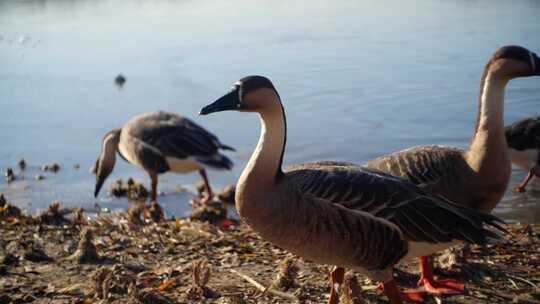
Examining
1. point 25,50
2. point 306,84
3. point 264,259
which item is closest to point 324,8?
point 25,50

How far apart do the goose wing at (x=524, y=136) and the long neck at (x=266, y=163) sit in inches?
177

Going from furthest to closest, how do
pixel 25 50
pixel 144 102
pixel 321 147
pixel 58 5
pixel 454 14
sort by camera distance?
pixel 58 5, pixel 454 14, pixel 25 50, pixel 144 102, pixel 321 147

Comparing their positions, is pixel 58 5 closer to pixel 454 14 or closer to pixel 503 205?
pixel 454 14

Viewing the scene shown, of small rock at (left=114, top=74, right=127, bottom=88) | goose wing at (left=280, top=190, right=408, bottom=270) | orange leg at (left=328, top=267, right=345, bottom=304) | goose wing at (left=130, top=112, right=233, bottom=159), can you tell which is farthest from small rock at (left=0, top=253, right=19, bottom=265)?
small rock at (left=114, top=74, right=127, bottom=88)

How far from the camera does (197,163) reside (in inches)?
336

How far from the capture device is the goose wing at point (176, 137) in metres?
8.63

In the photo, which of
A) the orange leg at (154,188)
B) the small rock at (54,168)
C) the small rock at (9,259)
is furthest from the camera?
the small rock at (54,168)

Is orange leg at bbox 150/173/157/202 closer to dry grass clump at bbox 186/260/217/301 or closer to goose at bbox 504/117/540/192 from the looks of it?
dry grass clump at bbox 186/260/217/301

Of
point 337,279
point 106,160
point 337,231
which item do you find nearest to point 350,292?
point 337,279

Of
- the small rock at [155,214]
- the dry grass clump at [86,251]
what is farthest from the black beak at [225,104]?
the small rock at [155,214]

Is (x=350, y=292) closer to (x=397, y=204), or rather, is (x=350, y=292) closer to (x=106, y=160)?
(x=397, y=204)

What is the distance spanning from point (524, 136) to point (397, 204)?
14.5ft

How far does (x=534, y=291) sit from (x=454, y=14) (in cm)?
1754

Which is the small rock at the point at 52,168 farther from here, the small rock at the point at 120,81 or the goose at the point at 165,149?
the small rock at the point at 120,81
